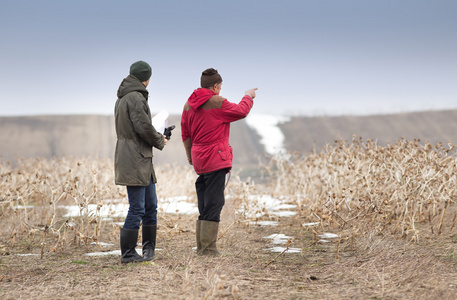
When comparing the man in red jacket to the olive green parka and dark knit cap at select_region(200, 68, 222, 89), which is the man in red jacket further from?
the olive green parka

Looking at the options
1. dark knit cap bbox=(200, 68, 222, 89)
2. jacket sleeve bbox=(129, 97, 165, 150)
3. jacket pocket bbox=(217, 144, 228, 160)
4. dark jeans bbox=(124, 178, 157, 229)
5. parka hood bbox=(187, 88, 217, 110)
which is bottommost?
dark jeans bbox=(124, 178, 157, 229)

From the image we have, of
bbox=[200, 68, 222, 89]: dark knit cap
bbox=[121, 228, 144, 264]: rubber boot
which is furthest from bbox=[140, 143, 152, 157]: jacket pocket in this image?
bbox=[200, 68, 222, 89]: dark knit cap

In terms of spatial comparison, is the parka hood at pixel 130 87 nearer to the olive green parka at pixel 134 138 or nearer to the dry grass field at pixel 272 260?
the olive green parka at pixel 134 138

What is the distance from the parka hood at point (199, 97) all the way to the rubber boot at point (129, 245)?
1.39 m

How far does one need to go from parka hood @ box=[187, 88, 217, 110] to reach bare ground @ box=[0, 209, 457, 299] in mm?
1537

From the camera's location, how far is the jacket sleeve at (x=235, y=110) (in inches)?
200

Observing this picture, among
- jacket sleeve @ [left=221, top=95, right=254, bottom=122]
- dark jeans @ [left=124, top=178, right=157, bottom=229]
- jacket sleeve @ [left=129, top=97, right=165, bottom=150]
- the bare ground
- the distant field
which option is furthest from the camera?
the distant field

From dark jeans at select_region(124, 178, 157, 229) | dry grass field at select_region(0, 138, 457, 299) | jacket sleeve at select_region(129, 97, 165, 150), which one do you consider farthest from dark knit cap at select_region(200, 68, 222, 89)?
dry grass field at select_region(0, 138, 457, 299)

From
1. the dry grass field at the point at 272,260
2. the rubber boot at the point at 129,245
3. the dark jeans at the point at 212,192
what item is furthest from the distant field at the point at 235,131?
the rubber boot at the point at 129,245

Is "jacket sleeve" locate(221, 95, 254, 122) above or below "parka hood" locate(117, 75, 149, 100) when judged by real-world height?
below

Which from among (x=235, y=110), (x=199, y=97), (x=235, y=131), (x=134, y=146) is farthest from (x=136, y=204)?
(x=235, y=131)

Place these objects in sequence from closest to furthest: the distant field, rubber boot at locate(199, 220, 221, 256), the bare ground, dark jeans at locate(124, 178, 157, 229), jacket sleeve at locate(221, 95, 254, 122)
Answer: the bare ground < dark jeans at locate(124, 178, 157, 229) < jacket sleeve at locate(221, 95, 254, 122) < rubber boot at locate(199, 220, 221, 256) < the distant field

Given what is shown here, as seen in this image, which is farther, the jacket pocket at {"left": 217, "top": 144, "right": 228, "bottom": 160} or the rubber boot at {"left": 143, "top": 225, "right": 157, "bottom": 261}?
the rubber boot at {"left": 143, "top": 225, "right": 157, "bottom": 261}

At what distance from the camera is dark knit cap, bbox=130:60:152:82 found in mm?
5070
